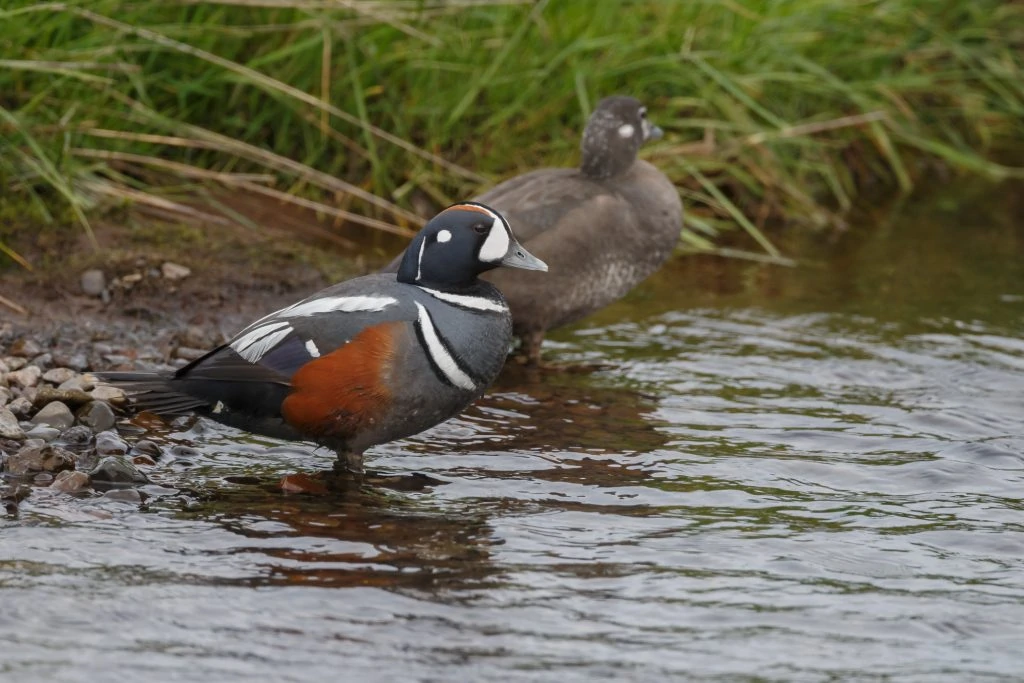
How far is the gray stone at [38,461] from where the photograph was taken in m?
4.88

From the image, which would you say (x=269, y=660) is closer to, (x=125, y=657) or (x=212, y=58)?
(x=125, y=657)

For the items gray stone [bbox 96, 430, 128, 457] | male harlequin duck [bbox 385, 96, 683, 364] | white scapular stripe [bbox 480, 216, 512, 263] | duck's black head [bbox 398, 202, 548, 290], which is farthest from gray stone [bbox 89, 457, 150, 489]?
male harlequin duck [bbox 385, 96, 683, 364]

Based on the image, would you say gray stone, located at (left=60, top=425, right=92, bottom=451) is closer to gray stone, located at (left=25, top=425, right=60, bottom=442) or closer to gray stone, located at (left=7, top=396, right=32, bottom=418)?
gray stone, located at (left=25, top=425, right=60, bottom=442)

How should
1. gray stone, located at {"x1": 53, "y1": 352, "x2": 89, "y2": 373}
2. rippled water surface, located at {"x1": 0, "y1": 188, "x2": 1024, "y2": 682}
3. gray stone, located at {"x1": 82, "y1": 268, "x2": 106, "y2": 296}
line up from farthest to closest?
gray stone, located at {"x1": 82, "y1": 268, "x2": 106, "y2": 296}, gray stone, located at {"x1": 53, "y1": 352, "x2": 89, "y2": 373}, rippled water surface, located at {"x1": 0, "y1": 188, "x2": 1024, "y2": 682}

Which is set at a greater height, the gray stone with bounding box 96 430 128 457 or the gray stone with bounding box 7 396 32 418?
the gray stone with bounding box 7 396 32 418

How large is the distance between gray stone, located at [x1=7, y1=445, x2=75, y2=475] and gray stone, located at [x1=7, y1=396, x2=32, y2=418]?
1.56ft

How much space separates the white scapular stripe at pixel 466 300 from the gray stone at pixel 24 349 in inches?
71.7

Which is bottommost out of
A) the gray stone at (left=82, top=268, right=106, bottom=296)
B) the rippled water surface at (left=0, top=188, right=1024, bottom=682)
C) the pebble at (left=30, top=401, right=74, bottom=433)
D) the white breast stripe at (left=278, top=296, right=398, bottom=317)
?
the rippled water surface at (left=0, top=188, right=1024, bottom=682)

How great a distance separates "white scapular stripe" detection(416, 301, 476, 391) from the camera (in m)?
4.92

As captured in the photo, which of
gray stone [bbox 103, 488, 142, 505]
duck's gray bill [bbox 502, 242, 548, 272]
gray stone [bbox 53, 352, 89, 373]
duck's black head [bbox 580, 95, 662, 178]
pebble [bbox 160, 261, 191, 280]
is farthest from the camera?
duck's black head [bbox 580, 95, 662, 178]

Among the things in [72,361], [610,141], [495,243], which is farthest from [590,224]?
[72,361]

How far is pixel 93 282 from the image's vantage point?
22.1 ft

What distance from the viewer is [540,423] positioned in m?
6.01

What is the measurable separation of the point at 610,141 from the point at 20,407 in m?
3.10
